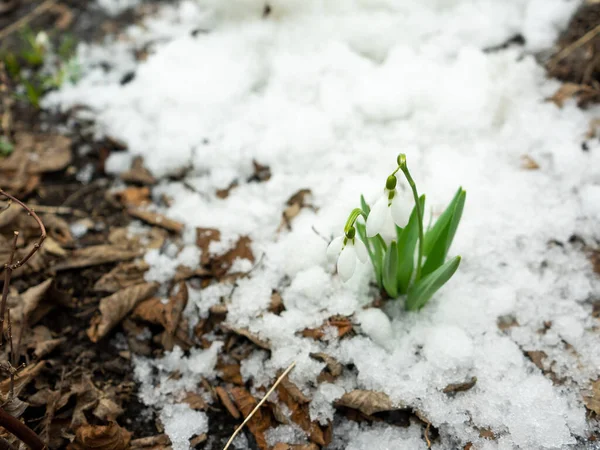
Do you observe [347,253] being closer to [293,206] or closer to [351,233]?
[351,233]

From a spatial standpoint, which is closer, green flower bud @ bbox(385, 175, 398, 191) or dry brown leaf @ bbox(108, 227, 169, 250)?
green flower bud @ bbox(385, 175, 398, 191)

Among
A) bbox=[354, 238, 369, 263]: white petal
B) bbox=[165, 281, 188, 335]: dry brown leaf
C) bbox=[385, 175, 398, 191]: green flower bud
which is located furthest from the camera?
bbox=[165, 281, 188, 335]: dry brown leaf

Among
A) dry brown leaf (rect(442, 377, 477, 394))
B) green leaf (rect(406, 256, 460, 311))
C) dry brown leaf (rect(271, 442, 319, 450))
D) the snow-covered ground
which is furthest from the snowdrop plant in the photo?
dry brown leaf (rect(271, 442, 319, 450))

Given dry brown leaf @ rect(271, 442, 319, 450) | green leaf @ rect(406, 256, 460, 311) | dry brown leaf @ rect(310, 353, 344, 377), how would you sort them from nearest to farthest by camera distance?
1. green leaf @ rect(406, 256, 460, 311)
2. dry brown leaf @ rect(271, 442, 319, 450)
3. dry brown leaf @ rect(310, 353, 344, 377)

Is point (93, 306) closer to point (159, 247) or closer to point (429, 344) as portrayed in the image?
point (159, 247)

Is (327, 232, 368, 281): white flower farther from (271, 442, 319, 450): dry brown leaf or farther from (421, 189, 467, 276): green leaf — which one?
(271, 442, 319, 450): dry brown leaf

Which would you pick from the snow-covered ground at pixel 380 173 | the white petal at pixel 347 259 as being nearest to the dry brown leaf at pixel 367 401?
the snow-covered ground at pixel 380 173

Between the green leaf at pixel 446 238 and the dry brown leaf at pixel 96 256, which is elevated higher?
the green leaf at pixel 446 238

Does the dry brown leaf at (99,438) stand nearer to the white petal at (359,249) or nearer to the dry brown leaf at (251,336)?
the dry brown leaf at (251,336)
